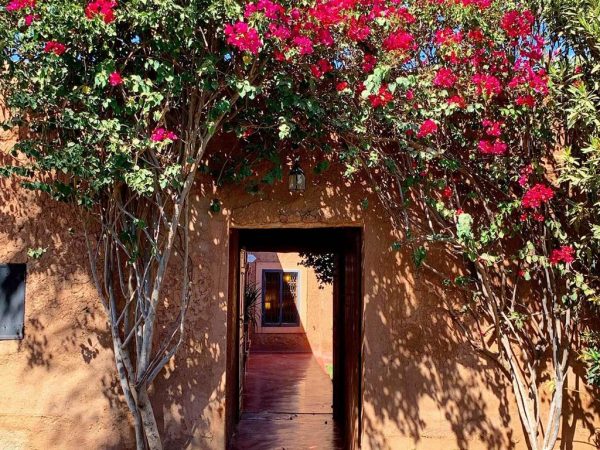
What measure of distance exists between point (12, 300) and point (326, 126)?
3.24 metres

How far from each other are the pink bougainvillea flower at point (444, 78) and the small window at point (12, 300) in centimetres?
396

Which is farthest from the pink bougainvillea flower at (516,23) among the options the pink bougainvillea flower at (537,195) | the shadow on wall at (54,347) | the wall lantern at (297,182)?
the shadow on wall at (54,347)

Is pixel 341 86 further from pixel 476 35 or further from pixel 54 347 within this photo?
pixel 54 347

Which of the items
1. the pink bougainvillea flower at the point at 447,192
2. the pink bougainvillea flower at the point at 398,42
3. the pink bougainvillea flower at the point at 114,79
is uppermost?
the pink bougainvillea flower at the point at 398,42

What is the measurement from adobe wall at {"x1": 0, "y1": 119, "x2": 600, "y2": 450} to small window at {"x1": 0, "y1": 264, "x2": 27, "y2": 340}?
8 cm

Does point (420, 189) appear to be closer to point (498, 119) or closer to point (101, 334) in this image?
point (498, 119)

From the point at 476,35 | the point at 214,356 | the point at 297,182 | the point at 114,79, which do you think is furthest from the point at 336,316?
the point at 114,79

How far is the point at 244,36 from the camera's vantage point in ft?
13.5

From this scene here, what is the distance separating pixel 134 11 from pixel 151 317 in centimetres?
231

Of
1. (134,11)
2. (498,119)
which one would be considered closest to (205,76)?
(134,11)

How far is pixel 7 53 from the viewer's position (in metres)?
4.44

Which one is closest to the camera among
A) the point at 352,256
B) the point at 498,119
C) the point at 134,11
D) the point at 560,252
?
the point at 134,11

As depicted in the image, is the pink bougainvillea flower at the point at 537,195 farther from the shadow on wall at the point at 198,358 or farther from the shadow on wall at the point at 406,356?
the shadow on wall at the point at 198,358

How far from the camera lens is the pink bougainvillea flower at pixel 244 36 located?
13.4ft
